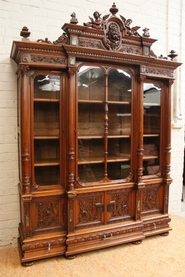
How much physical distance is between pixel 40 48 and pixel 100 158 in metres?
1.28

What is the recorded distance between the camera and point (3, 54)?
8.06 feet

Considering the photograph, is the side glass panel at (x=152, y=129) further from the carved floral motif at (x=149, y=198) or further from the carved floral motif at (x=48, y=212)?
the carved floral motif at (x=48, y=212)

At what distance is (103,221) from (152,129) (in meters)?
1.24

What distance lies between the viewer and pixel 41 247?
2285 millimetres

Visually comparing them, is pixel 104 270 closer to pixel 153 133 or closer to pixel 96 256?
pixel 96 256

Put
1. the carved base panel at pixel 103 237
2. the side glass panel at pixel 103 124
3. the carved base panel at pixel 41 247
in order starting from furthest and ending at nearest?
1. the side glass panel at pixel 103 124
2. the carved base panel at pixel 103 237
3. the carved base panel at pixel 41 247

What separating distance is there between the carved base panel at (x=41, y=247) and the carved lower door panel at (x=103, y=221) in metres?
0.09

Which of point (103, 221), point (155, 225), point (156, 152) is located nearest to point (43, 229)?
point (103, 221)

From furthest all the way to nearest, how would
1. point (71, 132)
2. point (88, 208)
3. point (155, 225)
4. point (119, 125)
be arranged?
point (155, 225), point (119, 125), point (88, 208), point (71, 132)

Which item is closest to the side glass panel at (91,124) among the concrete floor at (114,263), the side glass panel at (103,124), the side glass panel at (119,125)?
the side glass panel at (103,124)

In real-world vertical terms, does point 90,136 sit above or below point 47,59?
below

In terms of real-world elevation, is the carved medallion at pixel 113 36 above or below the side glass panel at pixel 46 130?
above

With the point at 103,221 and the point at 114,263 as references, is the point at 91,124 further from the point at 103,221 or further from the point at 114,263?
the point at 114,263

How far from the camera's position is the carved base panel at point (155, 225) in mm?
2743
